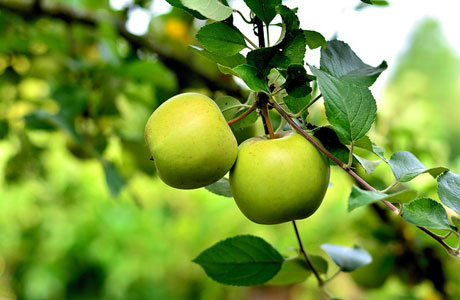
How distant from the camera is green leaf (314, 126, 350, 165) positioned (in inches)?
14.4

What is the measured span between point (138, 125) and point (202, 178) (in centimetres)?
80

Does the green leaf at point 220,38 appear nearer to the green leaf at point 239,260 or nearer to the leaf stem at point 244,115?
the leaf stem at point 244,115

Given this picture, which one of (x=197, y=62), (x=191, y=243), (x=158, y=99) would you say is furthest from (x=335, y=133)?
(x=191, y=243)

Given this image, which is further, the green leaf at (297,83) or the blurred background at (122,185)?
the blurred background at (122,185)

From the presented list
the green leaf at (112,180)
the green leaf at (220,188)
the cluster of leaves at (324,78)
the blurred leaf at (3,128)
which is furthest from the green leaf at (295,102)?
the blurred leaf at (3,128)

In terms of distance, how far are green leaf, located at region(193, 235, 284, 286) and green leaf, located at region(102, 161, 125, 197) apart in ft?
1.00

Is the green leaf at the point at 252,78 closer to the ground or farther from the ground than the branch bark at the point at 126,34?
farther from the ground

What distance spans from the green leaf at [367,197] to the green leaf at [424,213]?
0.03 meters

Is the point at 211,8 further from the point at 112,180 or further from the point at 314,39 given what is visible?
the point at 112,180

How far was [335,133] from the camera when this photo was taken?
0.36 meters

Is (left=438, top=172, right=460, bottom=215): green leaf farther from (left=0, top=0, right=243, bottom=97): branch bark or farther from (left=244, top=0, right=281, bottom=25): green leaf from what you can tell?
(left=0, top=0, right=243, bottom=97): branch bark

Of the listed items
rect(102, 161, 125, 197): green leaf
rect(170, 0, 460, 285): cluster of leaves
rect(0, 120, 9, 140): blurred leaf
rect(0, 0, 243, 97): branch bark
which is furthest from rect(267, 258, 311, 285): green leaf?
rect(0, 120, 9, 140): blurred leaf

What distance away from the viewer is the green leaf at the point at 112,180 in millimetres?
726

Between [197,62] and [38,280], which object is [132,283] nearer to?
[38,280]
